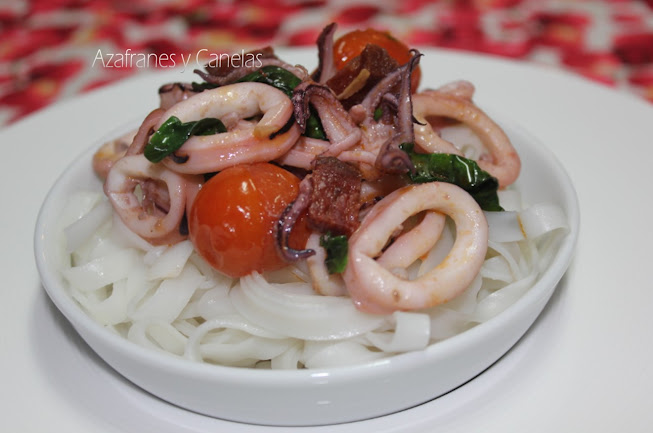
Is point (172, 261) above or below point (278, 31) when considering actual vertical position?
above

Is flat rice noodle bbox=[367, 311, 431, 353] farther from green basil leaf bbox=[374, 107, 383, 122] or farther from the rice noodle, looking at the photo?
green basil leaf bbox=[374, 107, 383, 122]

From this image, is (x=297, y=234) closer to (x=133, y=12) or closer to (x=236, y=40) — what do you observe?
(x=236, y=40)

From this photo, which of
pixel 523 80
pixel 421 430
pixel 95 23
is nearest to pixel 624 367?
pixel 421 430

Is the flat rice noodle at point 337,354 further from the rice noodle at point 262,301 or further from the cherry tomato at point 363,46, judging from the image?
the cherry tomato at point 363,46

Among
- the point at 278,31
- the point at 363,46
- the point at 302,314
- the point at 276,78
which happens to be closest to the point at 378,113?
the point at 276,78

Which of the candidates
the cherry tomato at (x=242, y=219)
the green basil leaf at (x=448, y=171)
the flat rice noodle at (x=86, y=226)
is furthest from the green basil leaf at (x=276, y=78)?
the flat rice noodle at (x=86, y=226)

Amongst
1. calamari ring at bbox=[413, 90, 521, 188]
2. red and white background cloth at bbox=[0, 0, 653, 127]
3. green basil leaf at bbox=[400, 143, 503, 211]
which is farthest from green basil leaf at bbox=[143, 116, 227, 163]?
red and white background cloth at bbox=[0, 0, 653, 127]

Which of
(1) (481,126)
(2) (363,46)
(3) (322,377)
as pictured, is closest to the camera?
(3) (322,377)

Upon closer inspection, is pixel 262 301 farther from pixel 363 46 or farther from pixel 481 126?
pixel 363 46

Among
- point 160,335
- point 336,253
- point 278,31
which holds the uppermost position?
point 336,253
